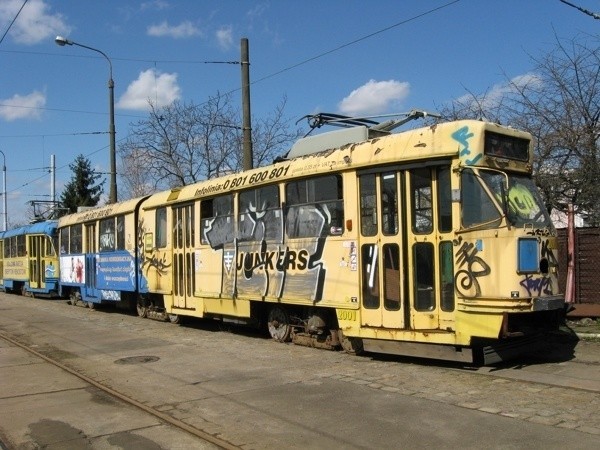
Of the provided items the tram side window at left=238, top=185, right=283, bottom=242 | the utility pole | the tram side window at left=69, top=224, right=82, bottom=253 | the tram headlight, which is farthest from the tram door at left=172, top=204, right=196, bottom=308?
the tram headlight

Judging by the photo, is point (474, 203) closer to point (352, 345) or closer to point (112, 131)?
point (352, 345)

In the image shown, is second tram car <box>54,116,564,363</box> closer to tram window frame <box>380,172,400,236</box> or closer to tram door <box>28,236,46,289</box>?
tram window frame <box>380,172,400,236</box>

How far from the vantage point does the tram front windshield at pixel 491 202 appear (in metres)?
8.05

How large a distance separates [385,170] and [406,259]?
1.34m

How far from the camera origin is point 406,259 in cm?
862

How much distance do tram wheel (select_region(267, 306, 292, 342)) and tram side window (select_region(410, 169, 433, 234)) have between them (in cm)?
363

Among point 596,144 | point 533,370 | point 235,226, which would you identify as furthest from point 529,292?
point 596,144

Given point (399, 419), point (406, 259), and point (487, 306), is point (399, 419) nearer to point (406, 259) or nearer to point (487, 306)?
point (487, 306)

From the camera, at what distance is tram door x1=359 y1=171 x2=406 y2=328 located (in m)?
8.71

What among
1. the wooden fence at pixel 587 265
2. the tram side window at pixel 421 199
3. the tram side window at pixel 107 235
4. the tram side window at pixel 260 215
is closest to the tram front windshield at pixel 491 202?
the tram side window at pixel 421 199

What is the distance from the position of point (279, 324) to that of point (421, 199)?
4.14 meters

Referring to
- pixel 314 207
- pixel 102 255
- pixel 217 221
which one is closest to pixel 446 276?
pixel 314 207

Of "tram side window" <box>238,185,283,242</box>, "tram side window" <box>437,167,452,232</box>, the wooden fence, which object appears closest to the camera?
"tram side window" <box>437,167,452,232</box>

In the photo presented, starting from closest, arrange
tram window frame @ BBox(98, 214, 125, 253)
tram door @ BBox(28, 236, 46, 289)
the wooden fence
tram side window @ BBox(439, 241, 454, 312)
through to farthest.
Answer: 1. tram side window @ BBox(439, 241, 454, 312)
2. the wooden fence
3. tram window frame @ BBox(98, 214, 125, 253)
4. tram door @ BBox(28, 236, 46, 289)
